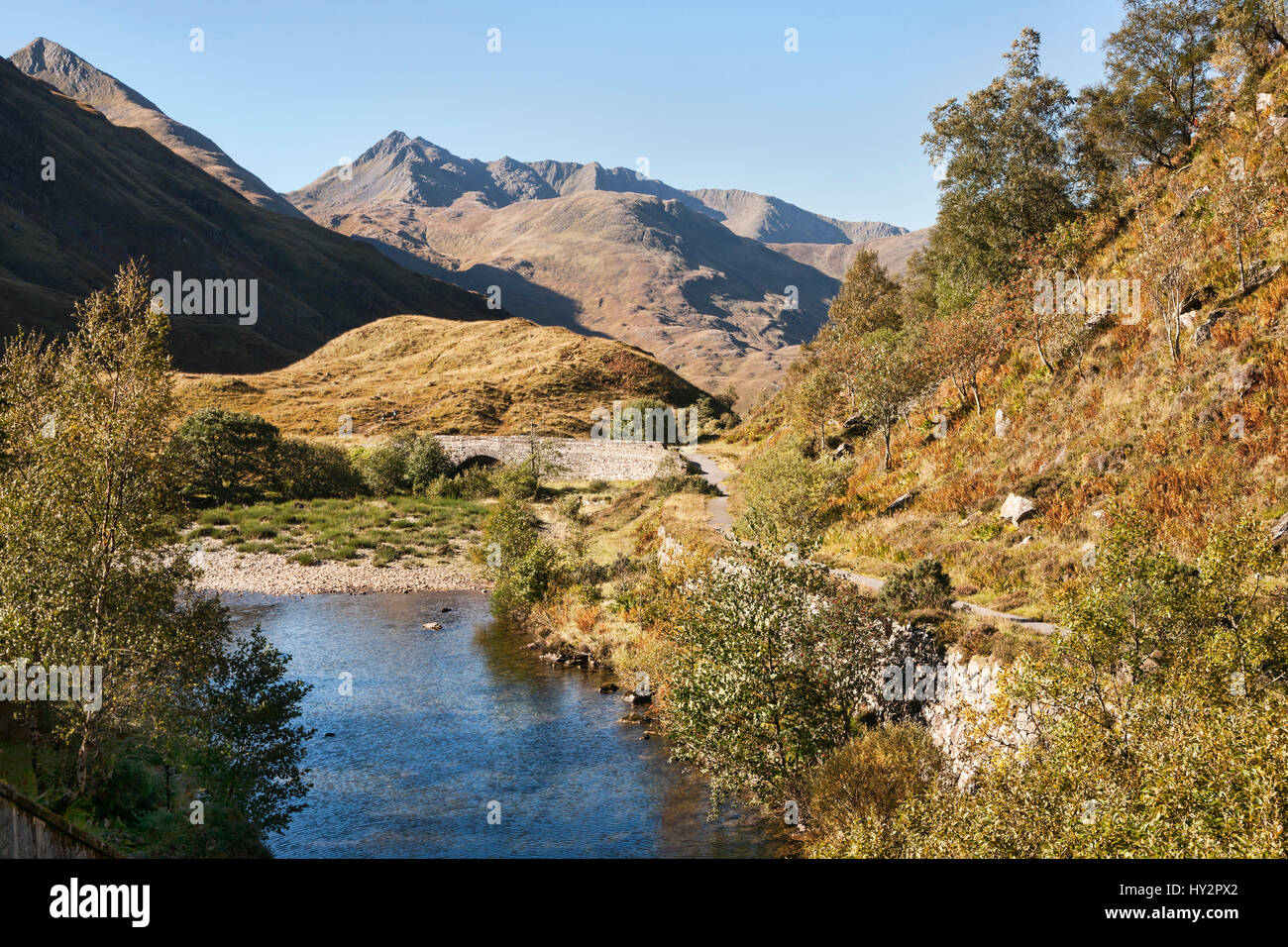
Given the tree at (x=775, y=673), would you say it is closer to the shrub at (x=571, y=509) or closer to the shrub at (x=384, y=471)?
the shrub at (x=571, y=509)

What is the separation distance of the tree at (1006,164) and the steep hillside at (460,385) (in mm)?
66821

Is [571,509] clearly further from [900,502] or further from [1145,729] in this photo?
[1145,729]

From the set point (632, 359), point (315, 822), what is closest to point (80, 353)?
point (315, 822)

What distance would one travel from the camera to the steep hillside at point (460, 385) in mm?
115312

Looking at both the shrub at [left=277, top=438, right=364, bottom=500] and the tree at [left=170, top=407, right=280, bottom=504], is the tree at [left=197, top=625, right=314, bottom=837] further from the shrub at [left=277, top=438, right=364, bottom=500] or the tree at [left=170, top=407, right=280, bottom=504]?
the shrub at [left=277, top=438, right=364, bottom=500]

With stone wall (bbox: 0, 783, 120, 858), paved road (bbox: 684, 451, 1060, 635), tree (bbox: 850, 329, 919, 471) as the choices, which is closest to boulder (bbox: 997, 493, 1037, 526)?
paved road (bbox: 684, 451, 1060, 635)

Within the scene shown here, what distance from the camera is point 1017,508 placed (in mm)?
28719

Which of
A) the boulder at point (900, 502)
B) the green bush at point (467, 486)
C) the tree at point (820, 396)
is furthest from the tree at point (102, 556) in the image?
the green bush at point (467, 486)

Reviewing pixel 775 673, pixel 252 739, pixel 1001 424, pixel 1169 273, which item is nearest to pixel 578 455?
pixel 1001 424

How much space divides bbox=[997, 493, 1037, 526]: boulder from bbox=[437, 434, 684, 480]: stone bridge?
5022 centimetres

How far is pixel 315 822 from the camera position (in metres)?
22.1

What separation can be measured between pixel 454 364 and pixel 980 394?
127889 millimetres

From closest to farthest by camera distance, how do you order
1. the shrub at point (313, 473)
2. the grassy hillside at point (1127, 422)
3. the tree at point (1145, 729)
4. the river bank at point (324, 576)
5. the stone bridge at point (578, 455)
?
the tree at point (1145, 729) < the grassy hillside at point (1127, 422) < the river bank at point (324, 576) < the shrub at point (313, 473) < the stone bridge at point (578, 455)
